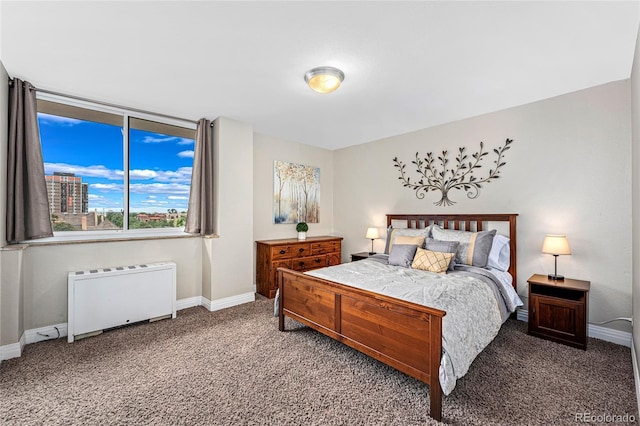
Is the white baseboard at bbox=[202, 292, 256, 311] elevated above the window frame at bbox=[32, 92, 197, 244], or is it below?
below

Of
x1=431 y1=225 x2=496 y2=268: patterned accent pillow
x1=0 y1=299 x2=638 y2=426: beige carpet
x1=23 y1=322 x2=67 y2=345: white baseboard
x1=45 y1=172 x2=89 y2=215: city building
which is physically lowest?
x1=0 y1=299 x2=638 y2=426: beige carpet

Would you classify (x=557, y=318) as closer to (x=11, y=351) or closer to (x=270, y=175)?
(x=270, y=175)

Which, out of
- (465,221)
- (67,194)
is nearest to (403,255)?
(465,221)

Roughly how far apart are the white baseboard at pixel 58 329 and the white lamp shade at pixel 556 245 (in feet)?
11.9

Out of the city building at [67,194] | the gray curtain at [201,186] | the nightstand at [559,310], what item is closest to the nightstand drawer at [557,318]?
the nightstand at [559,310]

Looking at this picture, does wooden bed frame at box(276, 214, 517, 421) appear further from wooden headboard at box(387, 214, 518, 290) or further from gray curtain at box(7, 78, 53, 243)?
gray curtain at box(7, 78, 53, 243)

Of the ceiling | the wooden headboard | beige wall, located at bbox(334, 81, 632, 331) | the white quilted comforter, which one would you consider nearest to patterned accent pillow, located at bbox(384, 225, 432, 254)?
the wooden headboard

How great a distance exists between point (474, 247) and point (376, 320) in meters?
1.77

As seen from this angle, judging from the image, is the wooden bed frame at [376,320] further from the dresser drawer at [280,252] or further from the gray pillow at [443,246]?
the dresser drawer at [280,252]

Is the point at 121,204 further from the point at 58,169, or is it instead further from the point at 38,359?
the point at 38,359

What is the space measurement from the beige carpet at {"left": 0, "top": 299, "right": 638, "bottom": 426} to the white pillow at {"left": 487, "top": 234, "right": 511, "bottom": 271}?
751mm

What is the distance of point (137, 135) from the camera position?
3.55 metres

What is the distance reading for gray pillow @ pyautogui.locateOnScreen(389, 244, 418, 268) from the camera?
3.32m

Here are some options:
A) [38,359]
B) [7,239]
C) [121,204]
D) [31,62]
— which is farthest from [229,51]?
[38,359]
